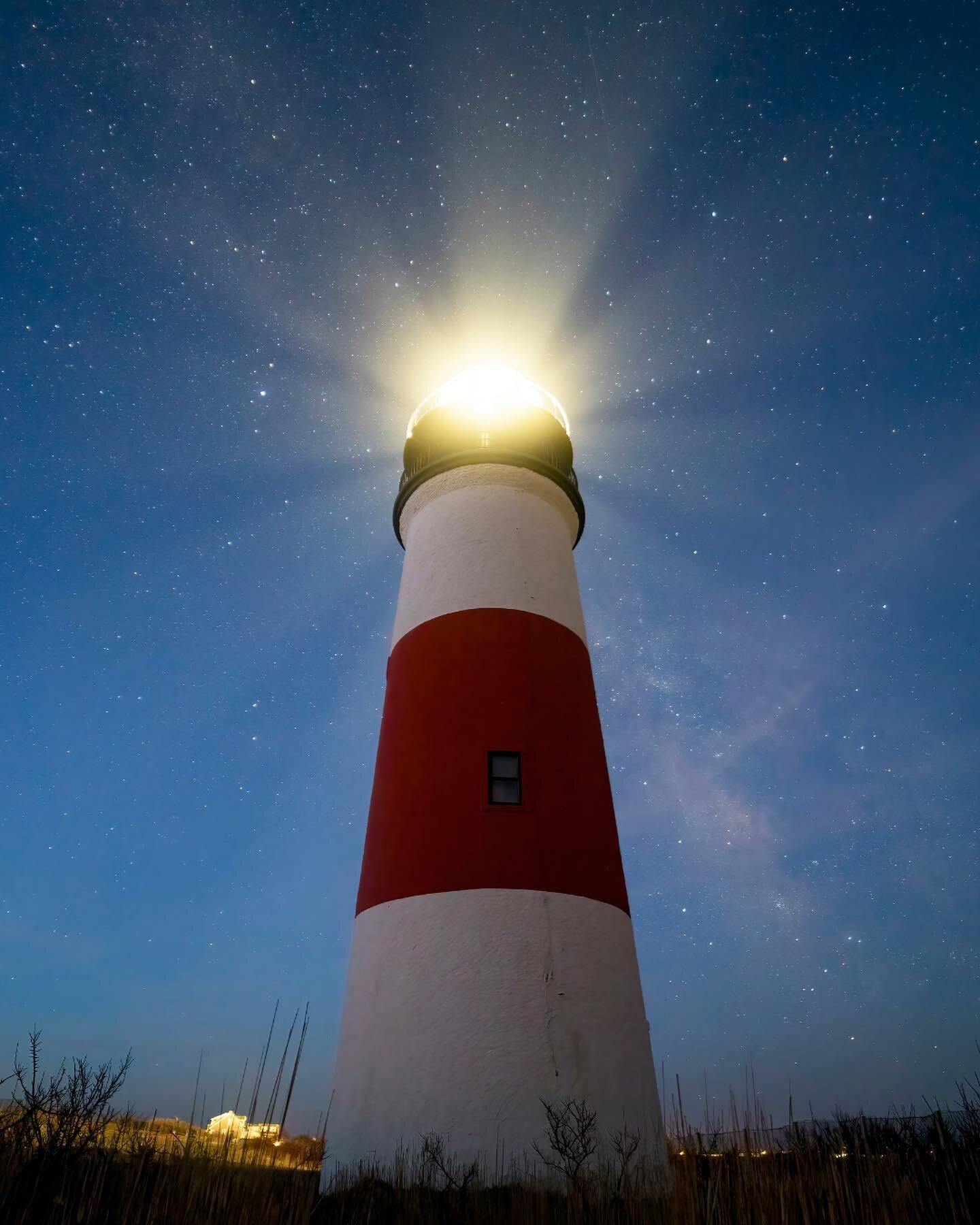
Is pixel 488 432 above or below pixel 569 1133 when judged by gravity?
above

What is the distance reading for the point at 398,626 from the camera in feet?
37.2

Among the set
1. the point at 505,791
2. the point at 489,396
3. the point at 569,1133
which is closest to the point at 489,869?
the point at 505,791

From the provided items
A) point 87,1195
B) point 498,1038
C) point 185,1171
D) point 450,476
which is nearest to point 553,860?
point 498,1038

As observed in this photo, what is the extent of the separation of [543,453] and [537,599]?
10.4 ft

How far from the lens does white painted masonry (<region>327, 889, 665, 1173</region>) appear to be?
710 cm

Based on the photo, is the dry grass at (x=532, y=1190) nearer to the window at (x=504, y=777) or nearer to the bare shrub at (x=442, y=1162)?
the bare shrub at (x=442, y=1162)

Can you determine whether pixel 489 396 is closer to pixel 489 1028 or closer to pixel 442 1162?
pixel 489 1028

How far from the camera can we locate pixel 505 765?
30.1 ft

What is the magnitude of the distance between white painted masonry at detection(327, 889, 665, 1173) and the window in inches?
45.2

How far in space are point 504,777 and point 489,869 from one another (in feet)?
3.90

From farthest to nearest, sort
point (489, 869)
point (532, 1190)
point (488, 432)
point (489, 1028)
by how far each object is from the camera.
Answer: point (488, 432) < point (489, 869) < point (489, 1028) < point (532, 1190)

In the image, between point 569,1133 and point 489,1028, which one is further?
point 489,1028

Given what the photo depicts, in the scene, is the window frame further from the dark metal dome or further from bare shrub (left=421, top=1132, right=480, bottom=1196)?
the dark metal dome

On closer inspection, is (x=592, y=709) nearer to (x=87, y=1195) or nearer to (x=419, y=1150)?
(x=419, y=1150)
